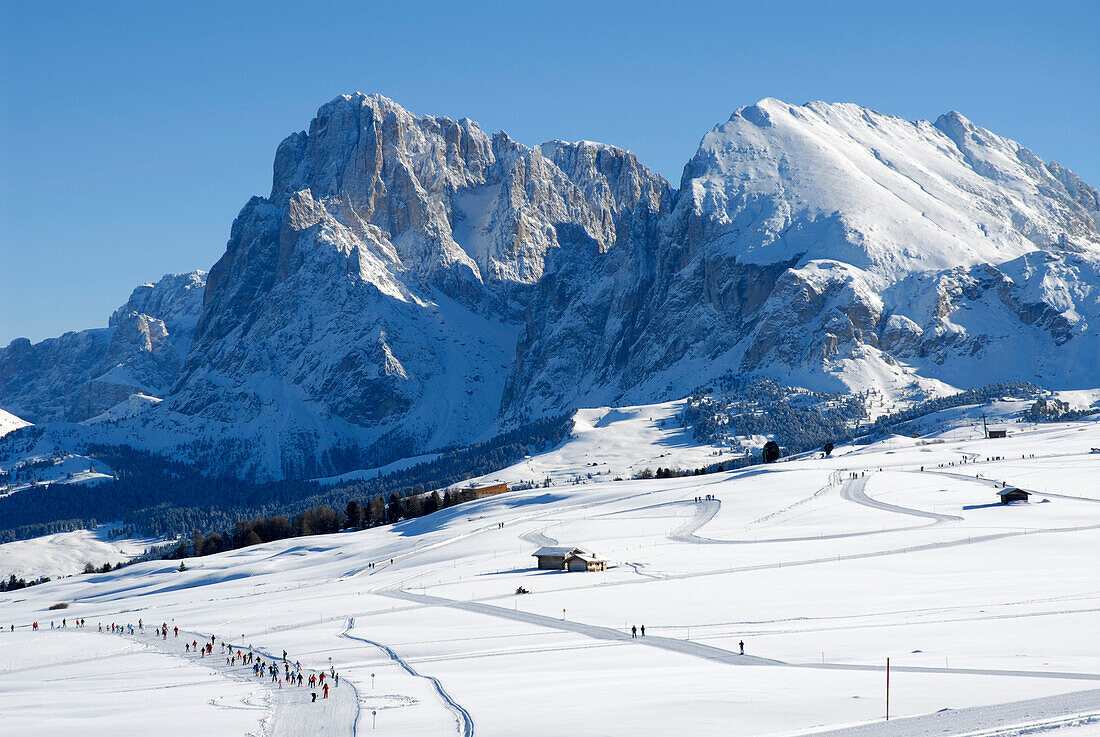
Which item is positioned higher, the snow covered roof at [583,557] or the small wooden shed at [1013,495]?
the small wooden shed at [1013,495]

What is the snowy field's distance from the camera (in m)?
50.7

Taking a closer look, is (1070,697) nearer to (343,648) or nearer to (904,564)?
(343,648)

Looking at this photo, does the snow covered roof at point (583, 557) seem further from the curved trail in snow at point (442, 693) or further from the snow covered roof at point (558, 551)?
the curved trail in snow at point (442, 693)

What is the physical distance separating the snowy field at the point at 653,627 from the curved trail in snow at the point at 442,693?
0.21 meters

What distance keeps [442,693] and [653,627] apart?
22.8 m

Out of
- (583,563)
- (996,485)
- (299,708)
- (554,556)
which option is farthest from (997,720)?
(996,485)

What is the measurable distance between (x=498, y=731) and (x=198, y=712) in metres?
16.9

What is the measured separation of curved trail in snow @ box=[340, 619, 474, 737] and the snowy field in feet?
0.70

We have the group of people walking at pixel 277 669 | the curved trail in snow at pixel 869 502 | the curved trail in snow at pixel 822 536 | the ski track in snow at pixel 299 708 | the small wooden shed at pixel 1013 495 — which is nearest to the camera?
the ski track in snow at pixel 299 708

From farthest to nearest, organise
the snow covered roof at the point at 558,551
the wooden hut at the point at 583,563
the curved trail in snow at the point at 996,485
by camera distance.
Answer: the curved trail in snow at the point at 996,485
the snow covered roof at the point at 558,551
the wooden hut at the point at 583,563

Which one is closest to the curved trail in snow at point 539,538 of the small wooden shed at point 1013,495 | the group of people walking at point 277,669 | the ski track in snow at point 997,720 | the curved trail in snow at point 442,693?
the small wooden shed at point 1013,495

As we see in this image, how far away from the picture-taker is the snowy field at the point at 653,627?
5069 cm

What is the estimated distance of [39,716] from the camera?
183 feet

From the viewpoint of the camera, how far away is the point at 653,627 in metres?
75.8
